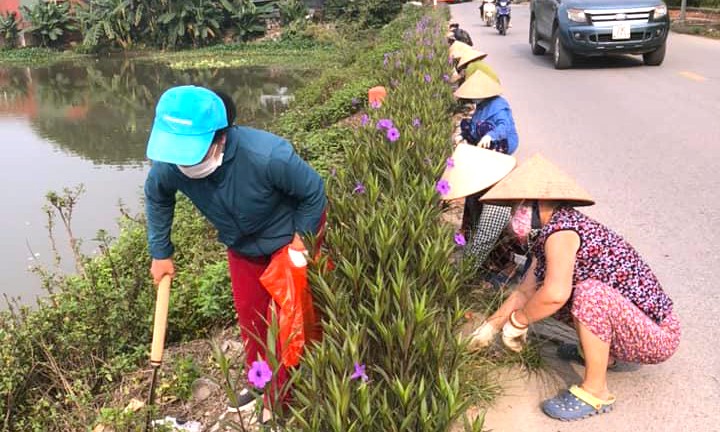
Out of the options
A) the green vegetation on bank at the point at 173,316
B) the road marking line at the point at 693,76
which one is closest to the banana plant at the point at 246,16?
the road marking line at the point at 693,76

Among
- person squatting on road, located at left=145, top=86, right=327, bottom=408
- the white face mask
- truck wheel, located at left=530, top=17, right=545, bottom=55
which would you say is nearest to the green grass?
truck wheel, located at left=530, top=17, right=545, bottom=55

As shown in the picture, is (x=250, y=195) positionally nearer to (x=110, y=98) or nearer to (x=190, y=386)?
(x=190, y=386)

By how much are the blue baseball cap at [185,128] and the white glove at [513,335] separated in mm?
1387

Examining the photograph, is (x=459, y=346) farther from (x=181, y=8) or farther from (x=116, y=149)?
(x=181, y=8)

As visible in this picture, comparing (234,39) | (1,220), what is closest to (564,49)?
(1,220)

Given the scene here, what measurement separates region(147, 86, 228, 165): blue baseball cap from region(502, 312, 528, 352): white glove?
1.39m

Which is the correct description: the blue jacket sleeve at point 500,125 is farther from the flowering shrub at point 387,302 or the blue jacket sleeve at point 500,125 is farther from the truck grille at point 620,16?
the truck grille at point 620,16

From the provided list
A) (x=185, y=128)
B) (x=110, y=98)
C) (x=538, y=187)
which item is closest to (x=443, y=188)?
(x=538, y=187)

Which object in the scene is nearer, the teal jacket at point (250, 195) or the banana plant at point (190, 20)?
the teal jacket at point (250, 195)

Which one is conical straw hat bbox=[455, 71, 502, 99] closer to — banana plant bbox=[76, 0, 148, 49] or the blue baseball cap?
the blue baseball cap

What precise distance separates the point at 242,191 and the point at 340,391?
0.88 m

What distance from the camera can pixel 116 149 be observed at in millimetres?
10961

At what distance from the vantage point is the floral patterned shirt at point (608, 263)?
238 centimetres

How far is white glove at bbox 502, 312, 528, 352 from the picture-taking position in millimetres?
2553
